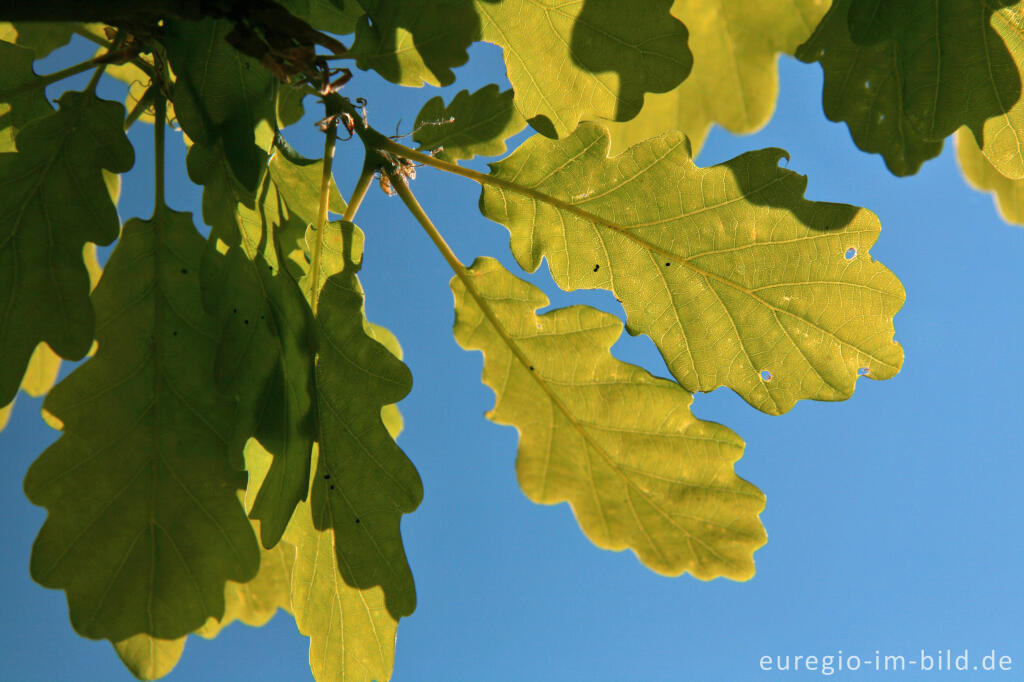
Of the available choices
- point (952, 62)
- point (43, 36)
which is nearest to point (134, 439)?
point (43, 36)

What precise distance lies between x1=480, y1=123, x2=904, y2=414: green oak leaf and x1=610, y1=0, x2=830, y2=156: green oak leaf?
1.36ft

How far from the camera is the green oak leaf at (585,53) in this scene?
808mm

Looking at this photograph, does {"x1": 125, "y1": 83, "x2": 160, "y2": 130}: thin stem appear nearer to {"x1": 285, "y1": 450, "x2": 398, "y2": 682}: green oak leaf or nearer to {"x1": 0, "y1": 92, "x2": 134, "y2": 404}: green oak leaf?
{"x1": 0, "y1": 92, "x2": 134, "y2": 404}: green oak leaf

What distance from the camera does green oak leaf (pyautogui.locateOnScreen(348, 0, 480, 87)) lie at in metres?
0.79

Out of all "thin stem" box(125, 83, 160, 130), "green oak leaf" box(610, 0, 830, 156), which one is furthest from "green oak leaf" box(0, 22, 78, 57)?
"green oak leaf" box(610, 0, 830, 156)

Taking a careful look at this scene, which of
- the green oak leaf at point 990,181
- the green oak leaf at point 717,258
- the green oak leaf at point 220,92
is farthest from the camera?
the green oak leaf at point 990,181

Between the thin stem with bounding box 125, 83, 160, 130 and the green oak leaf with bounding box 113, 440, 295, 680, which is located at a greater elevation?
the thin stem with bounding box 125, 83, 160, 130

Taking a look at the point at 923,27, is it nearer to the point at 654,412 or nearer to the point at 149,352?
the point at 654,412

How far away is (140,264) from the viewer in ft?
A: 3.30

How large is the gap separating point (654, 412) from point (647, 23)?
0.49 meters

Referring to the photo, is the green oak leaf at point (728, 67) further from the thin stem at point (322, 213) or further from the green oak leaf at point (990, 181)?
the thin stem at point (322, 213)

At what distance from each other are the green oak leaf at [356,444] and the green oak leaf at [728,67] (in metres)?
0.63

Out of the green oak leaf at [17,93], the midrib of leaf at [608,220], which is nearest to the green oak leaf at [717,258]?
the midrib of leaf at [608,220]

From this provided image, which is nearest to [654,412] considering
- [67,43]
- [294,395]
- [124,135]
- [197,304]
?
[294,395]
